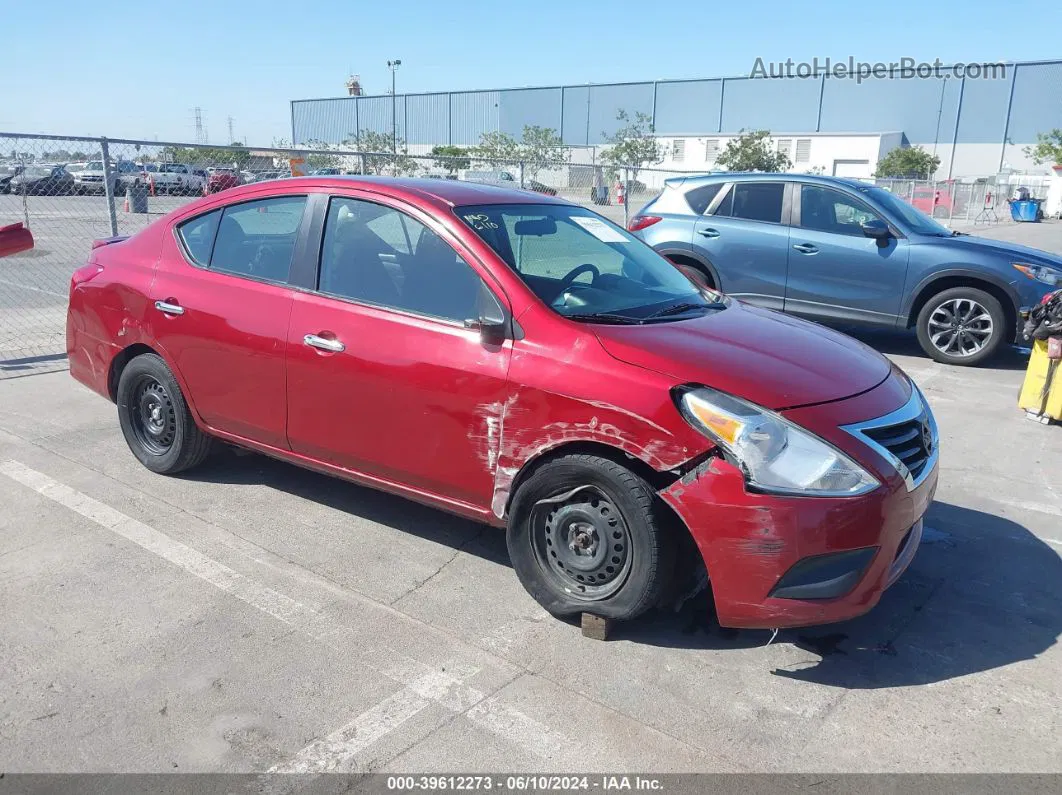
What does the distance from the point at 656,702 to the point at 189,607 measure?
1.95 meters

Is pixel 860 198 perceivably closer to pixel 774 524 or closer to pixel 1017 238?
pixel 774 524

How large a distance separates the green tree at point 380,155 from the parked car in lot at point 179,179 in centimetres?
261

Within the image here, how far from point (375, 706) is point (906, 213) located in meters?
8.11

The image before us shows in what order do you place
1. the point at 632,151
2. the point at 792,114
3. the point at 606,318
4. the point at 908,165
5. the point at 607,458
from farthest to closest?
1. the point at 792,114
2. the point at 908,165
3. the point at 632,151
4. the point at 606,318
5. the point at 607,458

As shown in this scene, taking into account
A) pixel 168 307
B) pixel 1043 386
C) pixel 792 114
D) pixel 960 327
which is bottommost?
pixel 1043 386

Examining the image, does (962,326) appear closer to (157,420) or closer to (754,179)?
(754,179)

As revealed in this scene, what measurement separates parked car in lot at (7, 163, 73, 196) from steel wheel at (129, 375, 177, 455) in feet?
18.5

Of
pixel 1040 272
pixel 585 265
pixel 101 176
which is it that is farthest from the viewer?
pixel 101 176

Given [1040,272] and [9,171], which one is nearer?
[1040,272]

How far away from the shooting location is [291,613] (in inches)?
140

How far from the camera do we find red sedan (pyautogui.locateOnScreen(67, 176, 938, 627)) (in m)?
3.02

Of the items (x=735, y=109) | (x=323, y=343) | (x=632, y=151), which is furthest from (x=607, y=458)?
(x=735, y=109)

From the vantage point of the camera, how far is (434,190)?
13.6ft

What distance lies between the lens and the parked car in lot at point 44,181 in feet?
32.6
